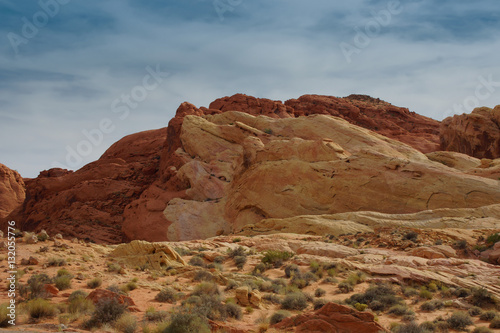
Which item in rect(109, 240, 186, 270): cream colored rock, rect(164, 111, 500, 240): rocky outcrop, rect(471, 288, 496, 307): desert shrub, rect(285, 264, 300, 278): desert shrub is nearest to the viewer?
rect(471, 288, 496, 307): desert shrub

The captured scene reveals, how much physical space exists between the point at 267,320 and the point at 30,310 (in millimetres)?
5421

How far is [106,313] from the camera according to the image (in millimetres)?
9570

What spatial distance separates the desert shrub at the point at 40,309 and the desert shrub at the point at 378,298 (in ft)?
25.2

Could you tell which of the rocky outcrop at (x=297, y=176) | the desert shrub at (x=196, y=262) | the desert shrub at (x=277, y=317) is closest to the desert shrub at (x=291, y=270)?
the desert shrub at (x=196, y=262)

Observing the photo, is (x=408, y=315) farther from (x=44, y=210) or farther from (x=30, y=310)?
(x=44, y=210)

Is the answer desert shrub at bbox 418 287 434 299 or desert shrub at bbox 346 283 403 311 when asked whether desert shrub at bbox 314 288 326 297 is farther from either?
desert shrub at bbox 418 287 434 299

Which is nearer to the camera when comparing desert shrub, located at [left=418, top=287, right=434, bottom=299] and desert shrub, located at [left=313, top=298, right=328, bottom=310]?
desert shrub, located at [left=313, top=298, right=328, bottom=310]

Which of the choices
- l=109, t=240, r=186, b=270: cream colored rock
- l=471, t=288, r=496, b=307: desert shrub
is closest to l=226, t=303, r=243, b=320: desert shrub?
l=109, t=240, r=186, b=270: cream colored rock

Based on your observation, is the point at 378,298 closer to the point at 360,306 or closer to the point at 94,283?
the point at 360,306

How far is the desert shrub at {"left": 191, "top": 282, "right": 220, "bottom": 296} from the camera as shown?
39.5 feet

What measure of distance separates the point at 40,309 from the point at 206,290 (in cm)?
433

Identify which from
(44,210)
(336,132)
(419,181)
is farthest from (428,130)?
(44,210)

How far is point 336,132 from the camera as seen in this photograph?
137 feet

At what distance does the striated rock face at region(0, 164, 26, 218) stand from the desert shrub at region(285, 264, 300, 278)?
5559cm
